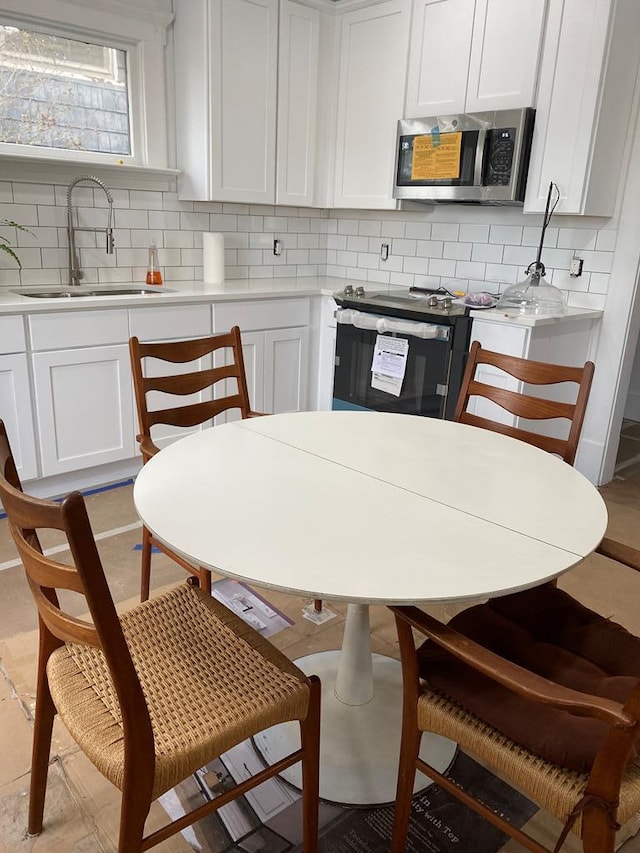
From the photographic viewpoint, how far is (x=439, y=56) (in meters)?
3.17

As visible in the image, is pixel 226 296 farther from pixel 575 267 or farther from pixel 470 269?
pixel 575 267

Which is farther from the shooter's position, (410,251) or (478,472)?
(410,251)

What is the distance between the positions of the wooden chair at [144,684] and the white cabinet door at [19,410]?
1634 millimetres

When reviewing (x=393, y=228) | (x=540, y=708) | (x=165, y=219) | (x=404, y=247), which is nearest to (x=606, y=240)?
(x=404, y=247)

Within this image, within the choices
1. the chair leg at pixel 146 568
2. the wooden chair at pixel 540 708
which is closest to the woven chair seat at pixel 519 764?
the wooden chair at pixel 540 708

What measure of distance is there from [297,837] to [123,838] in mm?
527

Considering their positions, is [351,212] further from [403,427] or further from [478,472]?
[478,472]

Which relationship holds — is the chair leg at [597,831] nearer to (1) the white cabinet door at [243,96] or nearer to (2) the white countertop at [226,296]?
(2) the white countertop at [226,296]

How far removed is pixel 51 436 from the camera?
2.83 m

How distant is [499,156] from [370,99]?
101 centimetres

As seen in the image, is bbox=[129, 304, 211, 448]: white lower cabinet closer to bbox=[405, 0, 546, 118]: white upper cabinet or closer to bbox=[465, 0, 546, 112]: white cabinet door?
bbox=[405, 0, 546, 118]: white upper cabinet

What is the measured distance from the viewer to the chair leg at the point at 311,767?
3.90 feet

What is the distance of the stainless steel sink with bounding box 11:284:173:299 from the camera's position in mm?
3058

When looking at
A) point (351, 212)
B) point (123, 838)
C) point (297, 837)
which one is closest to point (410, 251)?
point (351, 212)
